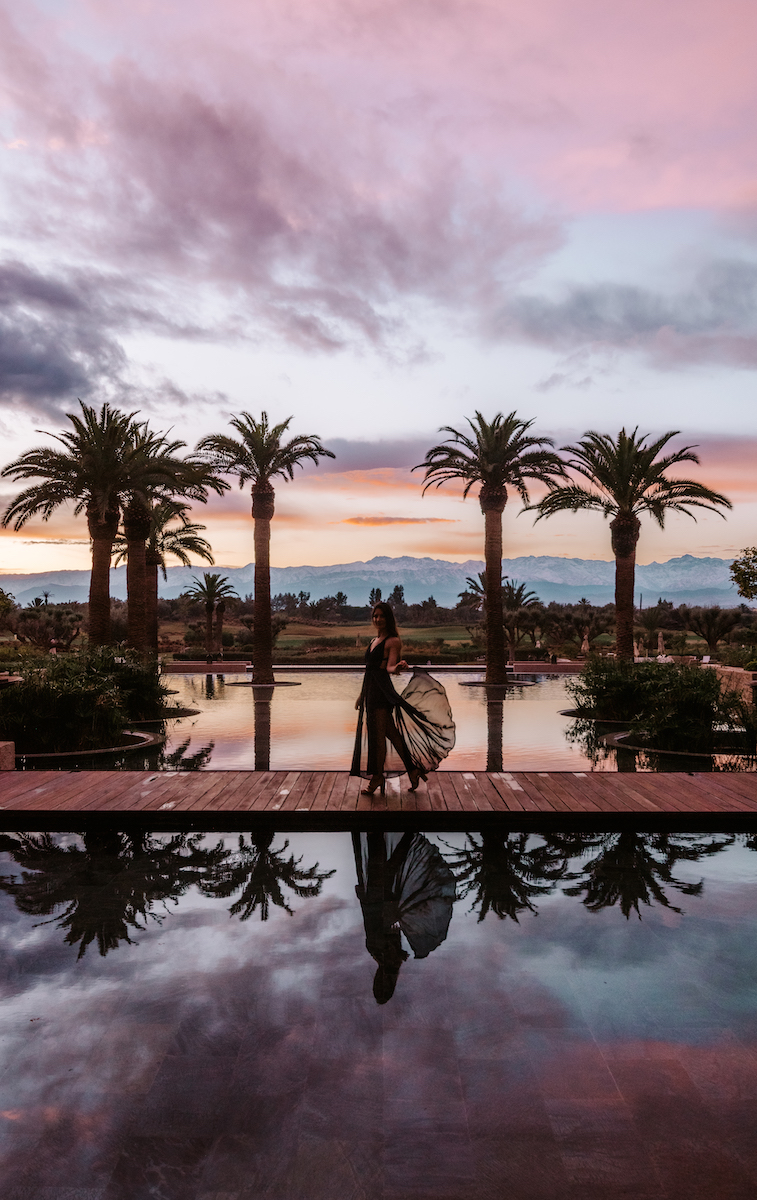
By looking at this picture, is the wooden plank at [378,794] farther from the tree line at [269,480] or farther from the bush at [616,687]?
the tree line at [269,480]

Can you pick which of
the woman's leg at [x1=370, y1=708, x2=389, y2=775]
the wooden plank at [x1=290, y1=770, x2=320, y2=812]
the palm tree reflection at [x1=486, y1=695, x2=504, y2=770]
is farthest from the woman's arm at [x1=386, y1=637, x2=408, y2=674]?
the palm tree reflection at [x1=486, y1=695, x2=504, y2=770]

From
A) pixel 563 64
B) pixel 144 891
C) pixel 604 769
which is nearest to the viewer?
pixel 144 891

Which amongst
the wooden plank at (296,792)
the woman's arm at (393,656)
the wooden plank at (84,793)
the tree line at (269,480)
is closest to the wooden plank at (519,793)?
the woman's arm at (393,656)

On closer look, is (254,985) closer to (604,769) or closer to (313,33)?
(604,769)

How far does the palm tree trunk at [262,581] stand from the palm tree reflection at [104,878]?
19.6m

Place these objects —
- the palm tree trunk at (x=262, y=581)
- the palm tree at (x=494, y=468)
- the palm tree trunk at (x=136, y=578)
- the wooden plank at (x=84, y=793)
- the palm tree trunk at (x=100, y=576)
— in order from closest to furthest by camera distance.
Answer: the wooden plank at (x=84, y=793), the palm tree trunk at (x=100, y=576), the palm tree trunk at (x=136, y=578), the palm tree at (x=494, y=468), the palm tree trunk at (x=262, y=581)

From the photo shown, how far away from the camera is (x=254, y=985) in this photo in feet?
13.8

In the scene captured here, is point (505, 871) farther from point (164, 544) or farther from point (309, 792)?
point (164, 544)

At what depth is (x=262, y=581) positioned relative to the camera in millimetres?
28953

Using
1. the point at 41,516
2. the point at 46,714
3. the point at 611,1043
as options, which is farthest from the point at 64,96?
the point at 611,1043

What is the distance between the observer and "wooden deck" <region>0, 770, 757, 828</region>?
7.47 meters

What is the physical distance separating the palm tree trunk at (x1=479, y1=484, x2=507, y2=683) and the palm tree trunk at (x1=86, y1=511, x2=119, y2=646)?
40.4ft

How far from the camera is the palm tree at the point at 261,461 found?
27609mm

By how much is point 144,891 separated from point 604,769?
269 inches
